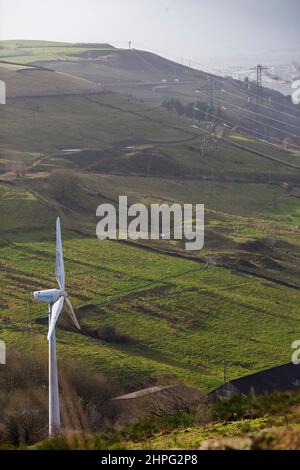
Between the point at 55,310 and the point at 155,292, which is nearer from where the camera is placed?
the point at 55,310

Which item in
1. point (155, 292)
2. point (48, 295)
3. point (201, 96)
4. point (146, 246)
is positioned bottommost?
point (155, 292)

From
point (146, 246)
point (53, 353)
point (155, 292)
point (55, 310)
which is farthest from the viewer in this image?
point (146, 246)

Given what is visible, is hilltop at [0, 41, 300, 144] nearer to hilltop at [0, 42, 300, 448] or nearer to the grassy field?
hilltop at [0, 42, 300, 448]

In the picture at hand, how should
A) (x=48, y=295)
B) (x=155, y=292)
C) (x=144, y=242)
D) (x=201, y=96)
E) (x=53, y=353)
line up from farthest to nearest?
(x=201, y=96)
(x=144, y=242)
(x=155, y=292)
(x=48, y=295)
(x=53, y=353)

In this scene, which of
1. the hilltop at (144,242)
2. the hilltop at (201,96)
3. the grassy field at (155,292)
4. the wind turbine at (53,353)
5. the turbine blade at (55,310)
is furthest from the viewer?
the hilltop at (201,96)

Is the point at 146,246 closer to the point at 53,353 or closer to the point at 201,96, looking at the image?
the point at 53,353

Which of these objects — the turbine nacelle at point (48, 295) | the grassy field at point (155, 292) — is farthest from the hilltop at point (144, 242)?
the turbine nacelle at point (48, 295)

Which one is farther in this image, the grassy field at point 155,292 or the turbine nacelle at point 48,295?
the grassy field at point 155,292

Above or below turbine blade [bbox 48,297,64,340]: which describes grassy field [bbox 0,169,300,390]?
below

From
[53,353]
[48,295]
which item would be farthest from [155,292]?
[53,353]

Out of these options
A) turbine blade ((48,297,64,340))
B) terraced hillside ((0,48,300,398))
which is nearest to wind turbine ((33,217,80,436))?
turbine blade ((48,297,64,340))

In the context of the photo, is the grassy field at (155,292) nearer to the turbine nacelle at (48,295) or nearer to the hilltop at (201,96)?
the turbine nacelle at (48,295)

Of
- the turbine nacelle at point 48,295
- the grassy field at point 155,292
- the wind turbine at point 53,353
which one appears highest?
the turbine nacelle at point 48,295
